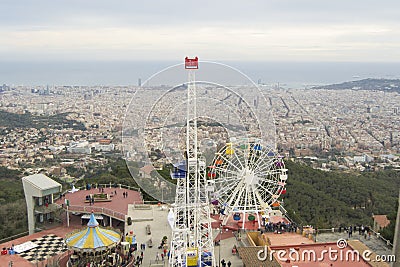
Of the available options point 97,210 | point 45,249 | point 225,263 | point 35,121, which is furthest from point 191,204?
point 35,121

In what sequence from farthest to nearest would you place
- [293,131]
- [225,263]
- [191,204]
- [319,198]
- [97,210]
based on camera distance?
[293,131] < [319,198] < [97,210] < [225,263] < [191,204]

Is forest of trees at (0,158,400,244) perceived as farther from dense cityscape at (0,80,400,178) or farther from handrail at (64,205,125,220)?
dense cityscape at (0,80,400,178)

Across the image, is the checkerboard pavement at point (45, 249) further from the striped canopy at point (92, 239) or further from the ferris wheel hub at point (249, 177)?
the ferris wheel hub at point (249, 177)

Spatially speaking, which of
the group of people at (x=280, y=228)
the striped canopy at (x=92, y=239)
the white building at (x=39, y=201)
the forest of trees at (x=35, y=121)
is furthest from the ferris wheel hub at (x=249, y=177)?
the forest of trees at (x=35, y=121)

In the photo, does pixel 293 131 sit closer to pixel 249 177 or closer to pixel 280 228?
pixel 249 177

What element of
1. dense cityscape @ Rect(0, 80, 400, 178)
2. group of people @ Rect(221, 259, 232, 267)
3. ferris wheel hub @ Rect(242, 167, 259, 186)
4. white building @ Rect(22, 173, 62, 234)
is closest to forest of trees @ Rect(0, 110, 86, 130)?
dense cityscape @ Rect(0, 80, 400, 178)

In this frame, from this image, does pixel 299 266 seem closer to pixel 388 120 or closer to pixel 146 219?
pixel 146 219
